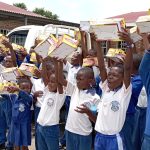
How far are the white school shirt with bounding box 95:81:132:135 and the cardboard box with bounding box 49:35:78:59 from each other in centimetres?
60

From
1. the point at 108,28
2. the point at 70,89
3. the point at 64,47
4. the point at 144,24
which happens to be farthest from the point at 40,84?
the point at 144,24

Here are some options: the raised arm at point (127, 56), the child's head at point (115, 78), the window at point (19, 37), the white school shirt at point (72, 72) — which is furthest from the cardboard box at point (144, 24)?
the window at point (19, 37)

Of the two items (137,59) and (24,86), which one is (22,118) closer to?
(24,86)

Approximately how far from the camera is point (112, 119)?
11.4 feet

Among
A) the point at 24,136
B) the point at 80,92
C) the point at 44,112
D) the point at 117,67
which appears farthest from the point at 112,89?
the point at 24,136

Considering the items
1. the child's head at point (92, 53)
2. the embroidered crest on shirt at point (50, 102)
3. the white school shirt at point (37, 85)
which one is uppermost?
the child's head at point (92, 53)

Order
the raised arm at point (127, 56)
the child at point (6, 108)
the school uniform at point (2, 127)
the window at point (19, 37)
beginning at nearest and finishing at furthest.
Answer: the raised arm at point (127, 56)
the child at point (6, 108)
the school uniform at point (2, 127)
the window at point (19, 37)

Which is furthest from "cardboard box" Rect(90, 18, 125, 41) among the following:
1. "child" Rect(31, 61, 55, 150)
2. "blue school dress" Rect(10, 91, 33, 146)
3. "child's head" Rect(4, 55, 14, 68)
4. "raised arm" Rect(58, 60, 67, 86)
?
"child's head" Rect(4, 55, 14, 68)

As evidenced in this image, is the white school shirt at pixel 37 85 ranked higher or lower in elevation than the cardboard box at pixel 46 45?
lower

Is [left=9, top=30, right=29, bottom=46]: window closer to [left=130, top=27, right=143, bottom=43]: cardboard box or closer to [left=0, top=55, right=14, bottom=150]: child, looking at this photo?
[left=0, top=55, right=14, bottom=150]: child

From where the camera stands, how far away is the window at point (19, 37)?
9.12 meters

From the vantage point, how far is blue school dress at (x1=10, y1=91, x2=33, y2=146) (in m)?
4.86

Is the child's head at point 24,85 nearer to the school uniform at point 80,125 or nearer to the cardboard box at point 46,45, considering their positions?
the cardboard box at point 46,45

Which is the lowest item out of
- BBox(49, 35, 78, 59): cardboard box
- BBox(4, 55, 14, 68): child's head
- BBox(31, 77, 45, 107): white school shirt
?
BBox(31, 77, 45, 107): white school shirt
